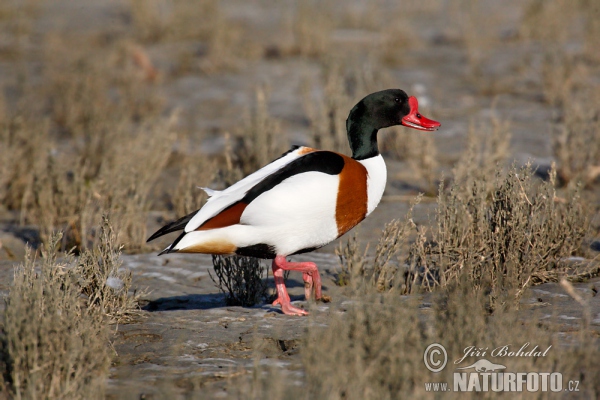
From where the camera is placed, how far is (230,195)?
4.66 m

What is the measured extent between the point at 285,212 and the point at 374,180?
0.69m

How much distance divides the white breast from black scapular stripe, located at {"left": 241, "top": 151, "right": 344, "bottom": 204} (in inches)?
11.1

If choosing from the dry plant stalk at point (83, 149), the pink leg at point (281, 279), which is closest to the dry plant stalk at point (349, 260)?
the pink leg at point (281, 279)

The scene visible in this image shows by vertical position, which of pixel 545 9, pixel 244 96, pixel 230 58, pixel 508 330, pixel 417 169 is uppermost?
pixel 545 9

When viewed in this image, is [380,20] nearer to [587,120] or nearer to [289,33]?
[289,33]

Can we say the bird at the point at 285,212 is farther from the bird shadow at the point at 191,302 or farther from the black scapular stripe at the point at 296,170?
the bird shadow at the point at 191,302

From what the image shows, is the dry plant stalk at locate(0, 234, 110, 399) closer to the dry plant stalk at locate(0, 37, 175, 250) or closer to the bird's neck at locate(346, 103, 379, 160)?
the dry plant stalk at locate(0, 37, 175, 250)

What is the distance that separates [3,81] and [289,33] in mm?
4895

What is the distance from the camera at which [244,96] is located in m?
11.3

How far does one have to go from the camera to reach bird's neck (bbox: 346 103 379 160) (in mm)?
5105

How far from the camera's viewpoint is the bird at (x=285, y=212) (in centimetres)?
450

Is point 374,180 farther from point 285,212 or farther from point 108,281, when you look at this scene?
point 108,281

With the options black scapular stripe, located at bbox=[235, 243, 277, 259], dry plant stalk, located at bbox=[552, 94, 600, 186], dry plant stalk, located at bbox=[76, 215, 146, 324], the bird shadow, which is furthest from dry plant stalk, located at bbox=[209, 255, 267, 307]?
dry plant stalk, located at bbox=[552, 94, 600, 186]

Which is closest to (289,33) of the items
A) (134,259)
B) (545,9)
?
(545,9)
